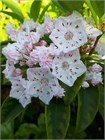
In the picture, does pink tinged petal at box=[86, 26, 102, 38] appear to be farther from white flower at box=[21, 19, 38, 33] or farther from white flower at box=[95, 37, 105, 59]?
white flower at box=[21, 19, 38, 33]

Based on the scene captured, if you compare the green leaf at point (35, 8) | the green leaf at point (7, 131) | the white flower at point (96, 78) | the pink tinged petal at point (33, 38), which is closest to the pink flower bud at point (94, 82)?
the white flower at point (96, 78)

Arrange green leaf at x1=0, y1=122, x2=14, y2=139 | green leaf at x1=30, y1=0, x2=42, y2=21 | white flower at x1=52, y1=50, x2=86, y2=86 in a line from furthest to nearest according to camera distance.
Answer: green leaf at x1=0, y1=122, x2=14, y2=139 → green leaf at x1=30, y1=0, x2=42, y2=21 → white flower at x1=52, y1=50, x2=86, y2=86

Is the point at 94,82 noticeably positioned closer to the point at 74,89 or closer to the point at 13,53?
the point at 74,89

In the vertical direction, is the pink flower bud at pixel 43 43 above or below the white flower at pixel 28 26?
below

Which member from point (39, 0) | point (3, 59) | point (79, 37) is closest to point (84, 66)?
point (79, 37)

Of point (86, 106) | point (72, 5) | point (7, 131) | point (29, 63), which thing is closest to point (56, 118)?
point (86, 106)

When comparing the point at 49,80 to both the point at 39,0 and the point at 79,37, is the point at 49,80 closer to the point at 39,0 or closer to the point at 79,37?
the point at 79,37

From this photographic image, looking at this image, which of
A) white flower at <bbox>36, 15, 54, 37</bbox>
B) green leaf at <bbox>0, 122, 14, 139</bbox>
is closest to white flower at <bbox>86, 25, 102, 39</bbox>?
white flower at <bbox>36, 15, 54, 37</bbox>

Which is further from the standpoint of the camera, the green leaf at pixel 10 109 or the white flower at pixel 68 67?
the green leaf at pixel 10 109

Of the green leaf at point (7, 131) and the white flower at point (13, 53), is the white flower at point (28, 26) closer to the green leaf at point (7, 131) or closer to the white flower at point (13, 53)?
the white flower at point (13, 53)
